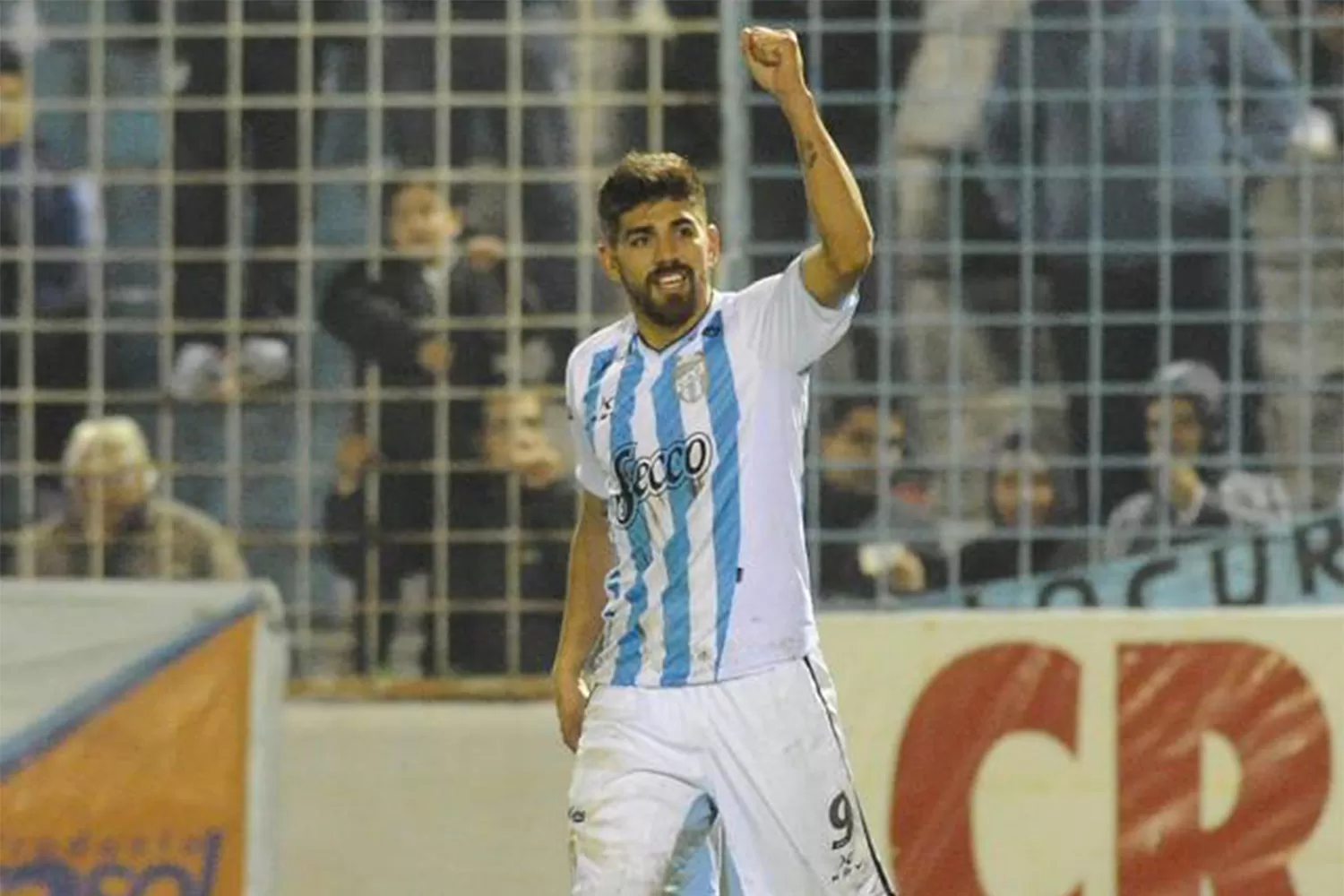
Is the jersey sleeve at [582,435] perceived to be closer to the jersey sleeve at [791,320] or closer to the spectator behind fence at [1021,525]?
the jersey sleeve at [791,320]

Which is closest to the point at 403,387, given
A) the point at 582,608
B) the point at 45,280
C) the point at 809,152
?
the point at 45,280

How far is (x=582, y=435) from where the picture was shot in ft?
20.2

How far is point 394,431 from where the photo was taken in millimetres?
8555

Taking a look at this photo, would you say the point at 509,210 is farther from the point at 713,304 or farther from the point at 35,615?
the point at 713,304

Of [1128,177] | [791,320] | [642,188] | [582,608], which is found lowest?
[582,608]

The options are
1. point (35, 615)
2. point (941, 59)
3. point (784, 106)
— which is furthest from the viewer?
point (941, 59)

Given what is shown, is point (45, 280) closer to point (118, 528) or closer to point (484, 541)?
point (118, 528)

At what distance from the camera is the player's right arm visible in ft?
20.5

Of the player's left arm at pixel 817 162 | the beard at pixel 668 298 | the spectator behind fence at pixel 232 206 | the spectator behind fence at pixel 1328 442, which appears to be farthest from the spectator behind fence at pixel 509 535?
the player's left arm at pixel 817 162

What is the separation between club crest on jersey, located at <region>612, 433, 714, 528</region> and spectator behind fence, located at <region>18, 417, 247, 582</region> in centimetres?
284

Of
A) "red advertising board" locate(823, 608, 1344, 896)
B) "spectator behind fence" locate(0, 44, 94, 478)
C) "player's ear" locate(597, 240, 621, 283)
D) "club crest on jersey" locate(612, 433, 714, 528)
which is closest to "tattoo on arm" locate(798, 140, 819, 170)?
"player's ear" locate(597, 240, 621, 283)

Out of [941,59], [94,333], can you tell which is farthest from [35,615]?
[941,59]

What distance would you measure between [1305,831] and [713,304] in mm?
2455

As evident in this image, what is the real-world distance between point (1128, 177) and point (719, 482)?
9.48 ft
